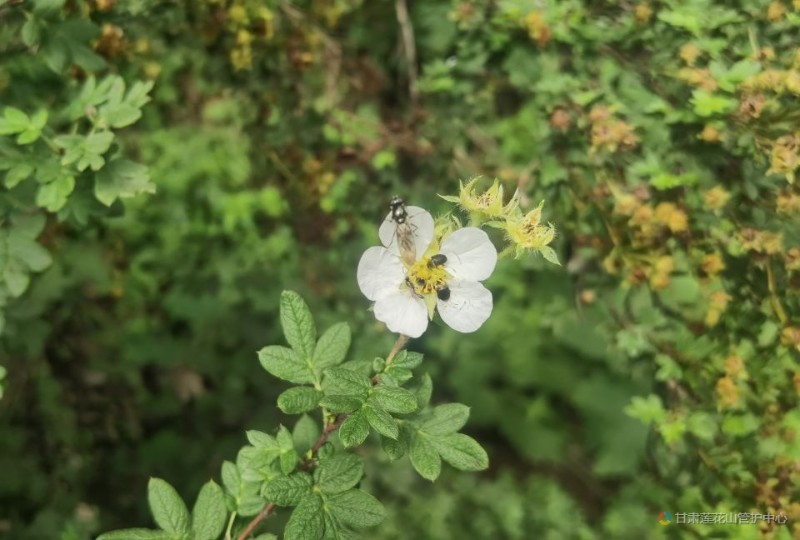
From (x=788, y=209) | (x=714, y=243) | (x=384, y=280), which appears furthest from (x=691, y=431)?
(x=384, y=280)

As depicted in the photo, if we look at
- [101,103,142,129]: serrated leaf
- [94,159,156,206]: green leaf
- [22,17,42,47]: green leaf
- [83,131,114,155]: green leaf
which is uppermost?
[22,17,42,47]: green leaf

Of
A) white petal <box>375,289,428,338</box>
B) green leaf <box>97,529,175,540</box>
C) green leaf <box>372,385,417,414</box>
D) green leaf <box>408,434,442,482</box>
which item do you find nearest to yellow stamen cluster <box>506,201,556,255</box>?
white petal <box>375,289,428,338</box>

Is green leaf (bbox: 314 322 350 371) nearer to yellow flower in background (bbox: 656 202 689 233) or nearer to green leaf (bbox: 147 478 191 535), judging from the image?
green leaf (bbox: 147 478 191 535)

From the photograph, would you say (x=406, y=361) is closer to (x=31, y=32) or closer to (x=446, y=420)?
(x=446, y=420)

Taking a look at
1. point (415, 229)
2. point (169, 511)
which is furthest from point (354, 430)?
point (169, 511)

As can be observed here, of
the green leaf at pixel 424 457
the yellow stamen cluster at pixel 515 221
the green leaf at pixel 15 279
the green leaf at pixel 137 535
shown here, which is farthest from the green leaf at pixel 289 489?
the green leaf at pixel 15 279

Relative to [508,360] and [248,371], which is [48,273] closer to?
[248,371]

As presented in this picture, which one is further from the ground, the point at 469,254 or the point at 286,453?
the point at 469,254

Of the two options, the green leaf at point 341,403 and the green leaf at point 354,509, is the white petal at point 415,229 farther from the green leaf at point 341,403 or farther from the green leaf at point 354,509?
the green leaf at point 354,509
